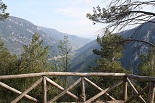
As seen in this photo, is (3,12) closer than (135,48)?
No

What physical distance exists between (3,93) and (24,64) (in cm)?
626

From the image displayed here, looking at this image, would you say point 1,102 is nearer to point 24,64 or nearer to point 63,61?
point 24,64

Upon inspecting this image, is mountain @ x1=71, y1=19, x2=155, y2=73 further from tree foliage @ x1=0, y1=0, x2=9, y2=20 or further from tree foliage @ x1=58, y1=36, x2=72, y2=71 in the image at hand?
tree foliage @ x1=0, y1=0, x2=9, y2=20

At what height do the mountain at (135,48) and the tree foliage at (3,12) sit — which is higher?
the tree foliage at (3,12)

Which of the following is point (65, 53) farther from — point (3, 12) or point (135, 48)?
point (135, 48)

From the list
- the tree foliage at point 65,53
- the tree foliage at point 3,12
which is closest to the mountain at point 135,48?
the tree foliage at point 65,53

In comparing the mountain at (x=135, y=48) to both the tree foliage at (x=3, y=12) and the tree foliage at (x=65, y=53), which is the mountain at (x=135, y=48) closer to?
the tree foliage at (x=65, y=53)

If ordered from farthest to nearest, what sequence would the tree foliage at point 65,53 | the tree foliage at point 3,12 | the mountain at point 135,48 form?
the tree foliage at point 65,53, the tree foliage at point 3,12, the mountain at point 135,48

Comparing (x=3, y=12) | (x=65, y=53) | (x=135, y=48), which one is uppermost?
(x=3, y=12)

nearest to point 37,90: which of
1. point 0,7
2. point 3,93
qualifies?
point 3,93

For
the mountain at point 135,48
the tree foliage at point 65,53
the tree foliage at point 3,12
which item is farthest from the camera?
the tree foliage at point 65,53

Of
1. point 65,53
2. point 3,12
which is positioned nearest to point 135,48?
point 3,12

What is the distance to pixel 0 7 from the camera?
24625 millimetres

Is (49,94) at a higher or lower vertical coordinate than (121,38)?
lower
